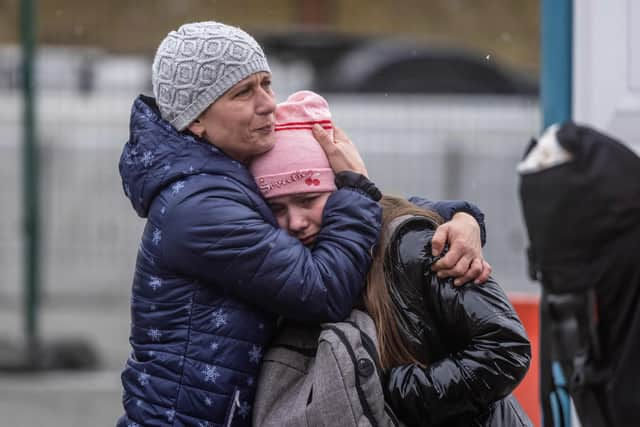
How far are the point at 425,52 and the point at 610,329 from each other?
9202 millimetres

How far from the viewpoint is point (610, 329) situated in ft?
5.94

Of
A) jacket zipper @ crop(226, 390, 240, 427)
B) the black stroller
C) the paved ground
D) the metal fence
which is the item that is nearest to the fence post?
the paved ground

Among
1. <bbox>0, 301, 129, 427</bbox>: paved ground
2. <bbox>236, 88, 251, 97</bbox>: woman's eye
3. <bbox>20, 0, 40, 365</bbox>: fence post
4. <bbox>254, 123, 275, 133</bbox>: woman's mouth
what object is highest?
<bbox>236, 88, 251, 97</bbox>: woman's eye

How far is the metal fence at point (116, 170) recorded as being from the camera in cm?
818

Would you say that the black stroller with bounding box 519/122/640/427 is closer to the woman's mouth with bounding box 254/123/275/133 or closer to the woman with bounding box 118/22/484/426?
the woman with bounding box 118/22/484/426

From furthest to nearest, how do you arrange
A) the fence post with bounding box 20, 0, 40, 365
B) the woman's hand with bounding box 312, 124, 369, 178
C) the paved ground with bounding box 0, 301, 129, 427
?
the fence post with bounding box 20, 0, 40, 365 < the paved ground with bounding box 0, 301, 129, 427 < the woman's hand with bounding box 312, 124, 369, 178

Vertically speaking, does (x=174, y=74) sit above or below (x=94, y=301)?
above

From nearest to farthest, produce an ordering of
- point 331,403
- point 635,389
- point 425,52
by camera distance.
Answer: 1. point 635,389
2. point 331,403
3. point 425,52

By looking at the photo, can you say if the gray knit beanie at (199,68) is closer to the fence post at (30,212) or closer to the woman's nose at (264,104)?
the woman's nose at (264,104)

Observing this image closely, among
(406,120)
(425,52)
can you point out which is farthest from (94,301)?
(425,52)

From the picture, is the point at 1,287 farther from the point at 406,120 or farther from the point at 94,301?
the point at 406,120

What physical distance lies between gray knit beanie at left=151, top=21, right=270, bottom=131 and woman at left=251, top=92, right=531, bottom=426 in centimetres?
17

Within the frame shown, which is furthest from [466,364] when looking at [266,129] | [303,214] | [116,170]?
[116,170]

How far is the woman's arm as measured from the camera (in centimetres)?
222
